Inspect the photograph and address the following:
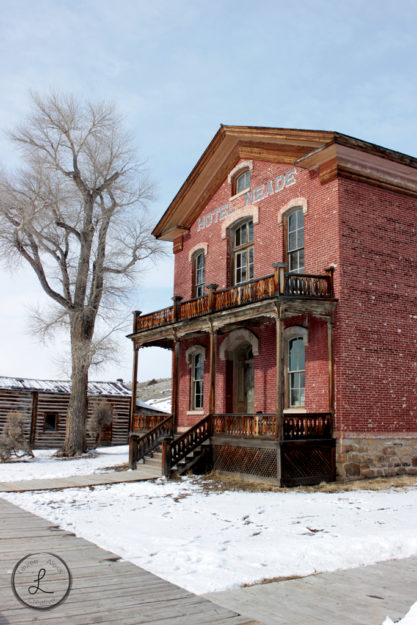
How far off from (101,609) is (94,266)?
23.2 metres

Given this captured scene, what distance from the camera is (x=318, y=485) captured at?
567 inches

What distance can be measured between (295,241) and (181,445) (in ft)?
23.2

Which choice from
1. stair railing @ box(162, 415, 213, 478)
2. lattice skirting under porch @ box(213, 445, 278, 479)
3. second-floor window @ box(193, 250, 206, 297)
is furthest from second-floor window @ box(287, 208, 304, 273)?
lattice skirting under porch @ box(213, 445, 278, 479)

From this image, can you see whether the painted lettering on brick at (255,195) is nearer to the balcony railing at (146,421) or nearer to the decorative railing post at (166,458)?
the balcony railing at (146,421)

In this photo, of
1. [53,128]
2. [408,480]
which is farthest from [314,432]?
[53,128]

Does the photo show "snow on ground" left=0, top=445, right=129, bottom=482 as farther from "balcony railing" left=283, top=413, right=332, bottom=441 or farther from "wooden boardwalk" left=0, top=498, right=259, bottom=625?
"wooden boardwalk" left=0, top=498, right=259, bottom=625

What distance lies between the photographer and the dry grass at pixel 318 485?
13875 mm

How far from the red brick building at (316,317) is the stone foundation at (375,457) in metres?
0.04

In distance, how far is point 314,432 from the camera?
49.0ft

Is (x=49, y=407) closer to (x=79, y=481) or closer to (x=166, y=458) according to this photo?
(x=79, y=481)

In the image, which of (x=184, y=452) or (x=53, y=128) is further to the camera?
(x=53, y=128)

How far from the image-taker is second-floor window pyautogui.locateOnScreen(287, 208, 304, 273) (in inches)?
696

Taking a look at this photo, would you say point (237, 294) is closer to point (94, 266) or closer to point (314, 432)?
point (314, 432)

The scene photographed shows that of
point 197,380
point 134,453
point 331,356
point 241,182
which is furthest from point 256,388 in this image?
point 241,182
